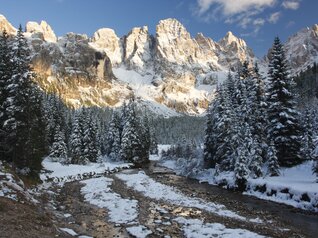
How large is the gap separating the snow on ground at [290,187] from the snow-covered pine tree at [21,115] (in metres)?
21.9

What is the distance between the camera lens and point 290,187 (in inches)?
1268

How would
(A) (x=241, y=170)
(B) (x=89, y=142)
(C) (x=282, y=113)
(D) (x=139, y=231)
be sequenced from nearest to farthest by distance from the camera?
(D) (x=139, y=231) → (A) (x=241, y=170) → (C) (x=282, y=113) → (B) (x=89, y=142)

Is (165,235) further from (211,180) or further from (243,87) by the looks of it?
(243,87)

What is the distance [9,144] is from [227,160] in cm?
2645

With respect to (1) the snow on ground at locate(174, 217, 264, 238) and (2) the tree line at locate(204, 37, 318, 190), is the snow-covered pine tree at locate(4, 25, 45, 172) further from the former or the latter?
(2) the tree line at locate(204, 37, 318, 190)

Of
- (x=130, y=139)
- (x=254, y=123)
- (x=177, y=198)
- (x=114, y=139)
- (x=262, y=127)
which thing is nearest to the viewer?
(x=177, y=198)

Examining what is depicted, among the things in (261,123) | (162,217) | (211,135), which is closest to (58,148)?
(211,135)

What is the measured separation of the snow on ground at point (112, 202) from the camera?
981 inches

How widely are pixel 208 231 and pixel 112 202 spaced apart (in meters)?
11.7

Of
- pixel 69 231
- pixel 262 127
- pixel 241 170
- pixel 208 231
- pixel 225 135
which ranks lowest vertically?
pixel 69 231

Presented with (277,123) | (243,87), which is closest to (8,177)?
(277,123)

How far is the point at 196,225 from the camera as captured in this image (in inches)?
885

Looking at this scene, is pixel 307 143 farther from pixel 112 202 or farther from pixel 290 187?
pixel 112 202

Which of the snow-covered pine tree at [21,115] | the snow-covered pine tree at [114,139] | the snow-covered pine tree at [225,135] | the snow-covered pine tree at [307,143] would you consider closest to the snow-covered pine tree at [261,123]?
the snow-covered pine tree at [225,135]
